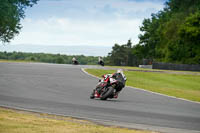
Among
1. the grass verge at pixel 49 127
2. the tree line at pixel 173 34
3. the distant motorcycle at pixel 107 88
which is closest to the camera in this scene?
the grass verge at pixel 49 127

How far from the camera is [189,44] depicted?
7475 cm

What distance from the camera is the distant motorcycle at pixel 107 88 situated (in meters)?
17.4

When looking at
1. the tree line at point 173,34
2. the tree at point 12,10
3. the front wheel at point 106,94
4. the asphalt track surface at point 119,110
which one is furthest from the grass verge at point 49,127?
the tree line at point 173,34

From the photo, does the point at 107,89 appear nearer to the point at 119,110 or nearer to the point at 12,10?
the point at 119,110

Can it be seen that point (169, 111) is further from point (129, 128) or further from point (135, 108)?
point (129, 128)

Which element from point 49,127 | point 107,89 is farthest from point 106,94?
point 49,127

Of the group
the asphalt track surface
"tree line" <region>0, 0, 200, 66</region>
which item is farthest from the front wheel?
"tree line" <region>0, 0, 200, 66</region>

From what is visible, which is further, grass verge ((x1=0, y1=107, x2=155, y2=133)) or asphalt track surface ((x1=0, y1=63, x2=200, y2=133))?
asphalt track surface ((x1=0, y1=63, x2=200, y2=133))

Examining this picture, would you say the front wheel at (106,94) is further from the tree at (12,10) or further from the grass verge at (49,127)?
the tree at (12,10)

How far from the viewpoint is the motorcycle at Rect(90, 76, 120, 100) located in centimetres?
1738

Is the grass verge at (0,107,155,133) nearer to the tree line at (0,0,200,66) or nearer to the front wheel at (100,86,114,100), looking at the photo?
the front wheel at (100,86,114,100)

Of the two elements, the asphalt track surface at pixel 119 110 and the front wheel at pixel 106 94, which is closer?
the asphalt track surface at pixel 119 110

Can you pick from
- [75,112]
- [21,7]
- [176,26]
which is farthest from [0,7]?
[176,26]

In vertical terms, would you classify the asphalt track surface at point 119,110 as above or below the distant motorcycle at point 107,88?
below
